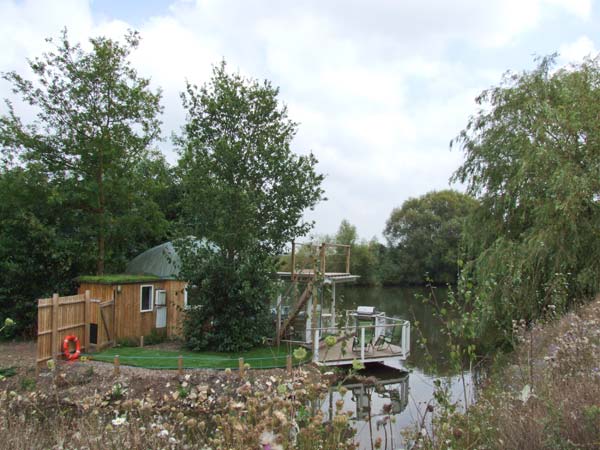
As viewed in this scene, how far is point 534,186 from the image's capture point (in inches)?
556

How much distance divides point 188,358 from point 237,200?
176 inches

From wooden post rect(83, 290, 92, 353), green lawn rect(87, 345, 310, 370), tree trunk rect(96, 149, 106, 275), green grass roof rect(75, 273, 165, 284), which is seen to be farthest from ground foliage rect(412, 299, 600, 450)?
tree trunk rect(96, 149, 106, 275)

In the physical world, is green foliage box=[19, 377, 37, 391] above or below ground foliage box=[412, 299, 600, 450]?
below

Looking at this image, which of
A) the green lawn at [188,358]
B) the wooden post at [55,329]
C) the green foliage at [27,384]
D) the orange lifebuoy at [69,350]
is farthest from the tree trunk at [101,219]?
the green foliage at [27,384]

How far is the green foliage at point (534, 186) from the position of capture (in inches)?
502

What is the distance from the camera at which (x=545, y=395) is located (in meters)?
3.24

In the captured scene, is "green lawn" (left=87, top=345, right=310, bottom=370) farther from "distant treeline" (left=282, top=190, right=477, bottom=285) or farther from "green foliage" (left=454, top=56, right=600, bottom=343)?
"distant treeline" (left=282, top=190, right=477, bottom=285)

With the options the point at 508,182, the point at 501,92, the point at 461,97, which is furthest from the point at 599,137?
the point at 461,97

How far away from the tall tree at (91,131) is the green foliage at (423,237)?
33253 mm

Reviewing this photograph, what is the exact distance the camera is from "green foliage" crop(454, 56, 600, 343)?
1274cm

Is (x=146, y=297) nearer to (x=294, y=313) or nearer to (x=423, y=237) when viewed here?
(x=294, y=313)

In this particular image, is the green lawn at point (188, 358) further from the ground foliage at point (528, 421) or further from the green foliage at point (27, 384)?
the ground foliage at point (528, 421)

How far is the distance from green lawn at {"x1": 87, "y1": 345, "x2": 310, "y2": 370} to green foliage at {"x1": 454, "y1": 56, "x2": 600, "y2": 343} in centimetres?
568

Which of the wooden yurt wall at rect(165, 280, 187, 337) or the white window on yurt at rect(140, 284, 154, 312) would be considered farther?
the wooden yurt wall at rect(165, 280, 187, 337)
